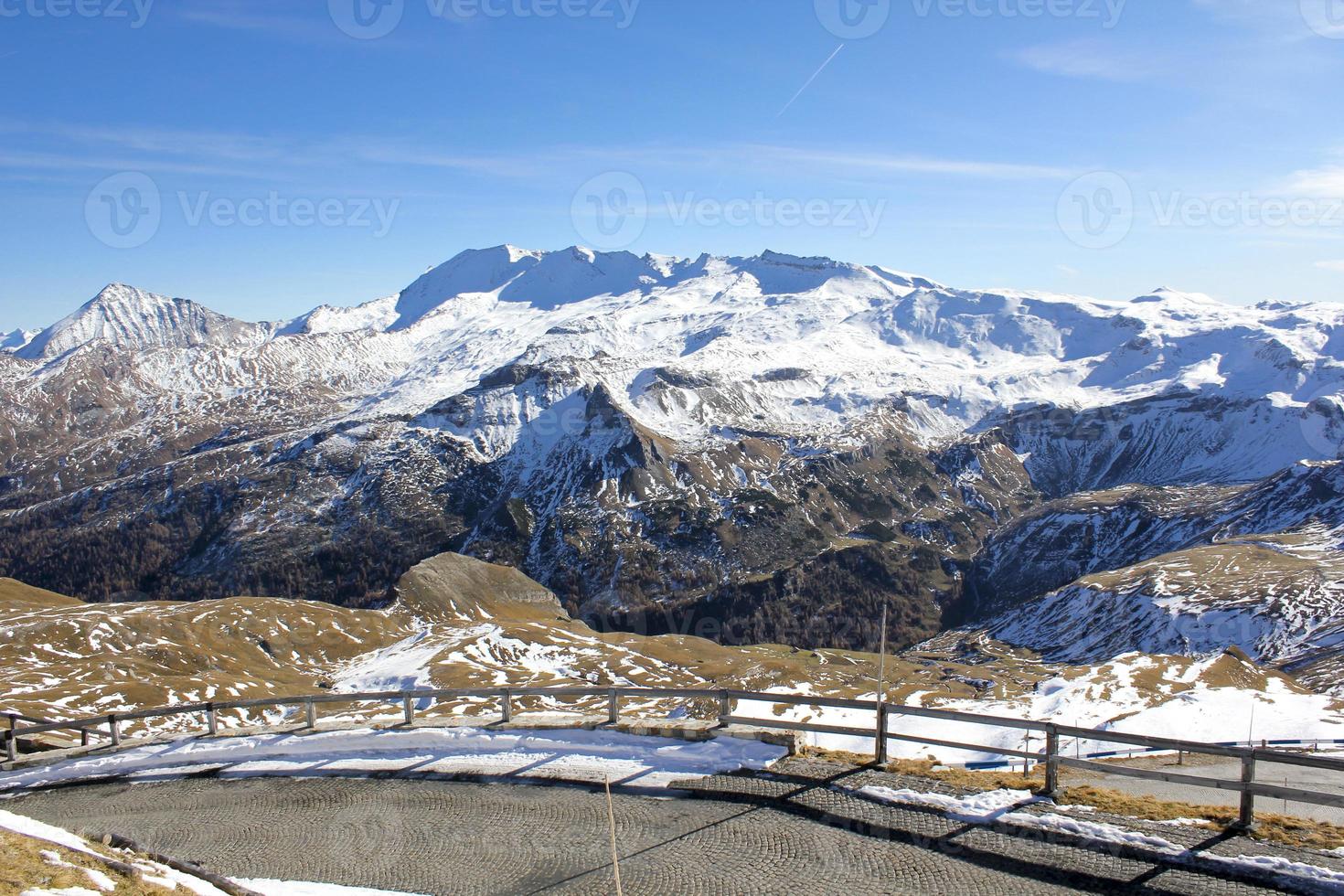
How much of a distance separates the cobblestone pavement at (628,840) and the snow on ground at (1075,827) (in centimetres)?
26

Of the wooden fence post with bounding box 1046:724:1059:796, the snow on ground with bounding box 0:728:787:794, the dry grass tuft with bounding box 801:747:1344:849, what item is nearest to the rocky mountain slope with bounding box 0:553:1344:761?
the snow on ground with bounding box 0:728:787:794

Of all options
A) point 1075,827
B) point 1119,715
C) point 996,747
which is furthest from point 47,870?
point 1119,715

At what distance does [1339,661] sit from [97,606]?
206401 millimetres

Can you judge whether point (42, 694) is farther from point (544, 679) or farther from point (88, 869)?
point (88, 869)

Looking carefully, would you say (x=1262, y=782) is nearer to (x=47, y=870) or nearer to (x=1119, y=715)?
(x=47, y=870)

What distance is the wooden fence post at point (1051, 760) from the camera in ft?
56.8

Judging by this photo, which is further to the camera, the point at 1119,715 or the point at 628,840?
the point at 1119,715

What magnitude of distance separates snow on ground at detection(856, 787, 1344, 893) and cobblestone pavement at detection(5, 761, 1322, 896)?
258mm

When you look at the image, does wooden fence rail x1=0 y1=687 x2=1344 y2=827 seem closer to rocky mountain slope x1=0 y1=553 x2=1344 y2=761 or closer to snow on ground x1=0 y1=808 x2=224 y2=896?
snow on ground x1=0 y1=808 x2=224 y2=896

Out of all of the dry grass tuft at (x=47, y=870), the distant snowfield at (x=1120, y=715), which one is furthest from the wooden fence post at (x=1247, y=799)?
the distant snowfield at (x=1120, y=715)

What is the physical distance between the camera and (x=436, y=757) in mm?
→ 23125

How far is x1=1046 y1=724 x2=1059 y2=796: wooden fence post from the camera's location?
1731 cm

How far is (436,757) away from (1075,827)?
51.9ft

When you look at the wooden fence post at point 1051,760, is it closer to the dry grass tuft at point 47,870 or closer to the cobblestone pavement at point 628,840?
the cobblestone pavement at point 628,840
